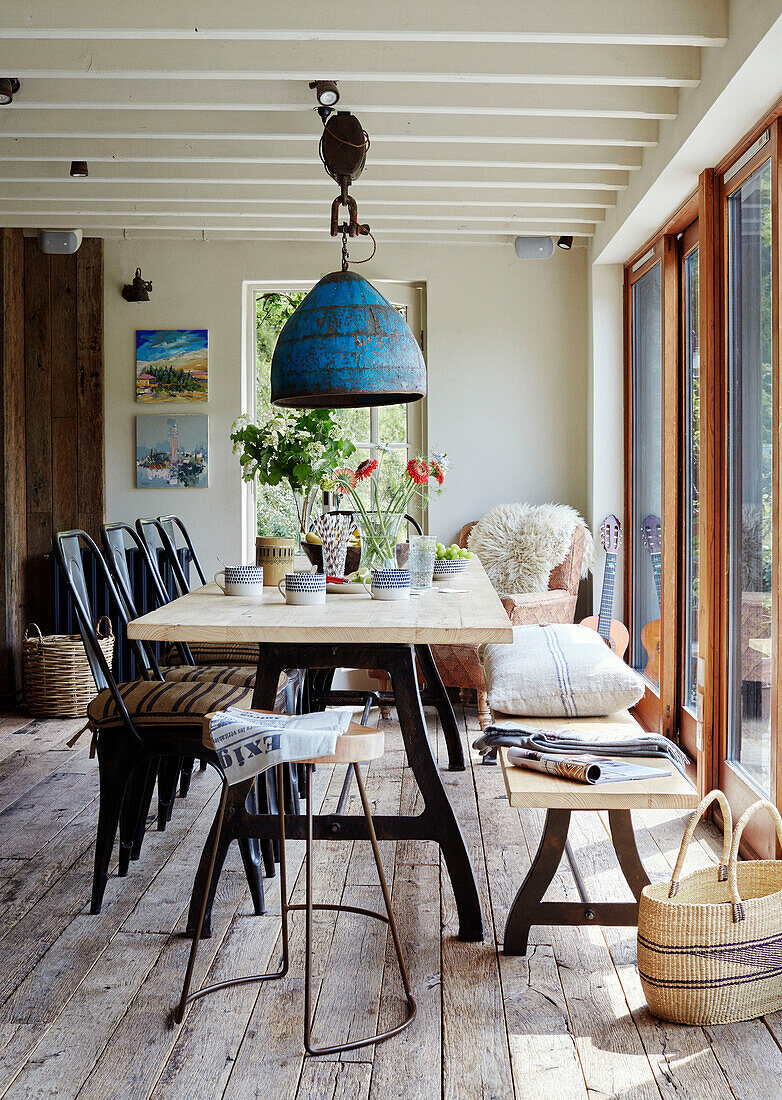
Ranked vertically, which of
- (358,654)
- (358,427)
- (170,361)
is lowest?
(358,654)

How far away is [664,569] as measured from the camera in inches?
175

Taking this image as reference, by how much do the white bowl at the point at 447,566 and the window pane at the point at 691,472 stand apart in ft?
3.62

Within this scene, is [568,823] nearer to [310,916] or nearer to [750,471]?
[310,916]

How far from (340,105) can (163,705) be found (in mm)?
2174

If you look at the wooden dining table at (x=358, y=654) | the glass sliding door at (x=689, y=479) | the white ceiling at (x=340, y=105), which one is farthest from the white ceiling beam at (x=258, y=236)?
the wooden dining table at (x=358, y=654)

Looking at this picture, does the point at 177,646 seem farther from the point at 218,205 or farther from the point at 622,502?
the point at 622,502

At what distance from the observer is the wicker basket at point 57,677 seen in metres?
5.27

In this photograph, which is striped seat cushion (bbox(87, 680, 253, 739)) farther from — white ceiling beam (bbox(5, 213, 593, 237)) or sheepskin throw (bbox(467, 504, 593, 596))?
→ white ceiling beam (bbox(5, 213, 593, 237))

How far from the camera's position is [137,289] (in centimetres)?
570

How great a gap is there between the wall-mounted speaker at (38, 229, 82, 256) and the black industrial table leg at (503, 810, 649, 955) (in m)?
4.27

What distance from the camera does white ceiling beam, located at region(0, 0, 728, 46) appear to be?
2.95 metres

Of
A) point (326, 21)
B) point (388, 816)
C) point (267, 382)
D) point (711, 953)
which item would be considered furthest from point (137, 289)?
point (711, 953)

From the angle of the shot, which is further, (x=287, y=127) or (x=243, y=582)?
(x=287, y=127)

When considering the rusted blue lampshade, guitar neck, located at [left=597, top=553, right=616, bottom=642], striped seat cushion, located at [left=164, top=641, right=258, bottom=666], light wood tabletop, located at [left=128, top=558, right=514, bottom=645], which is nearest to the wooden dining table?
light wood tabletop, located at [left=128, top=558, right=514, bottom=645]
